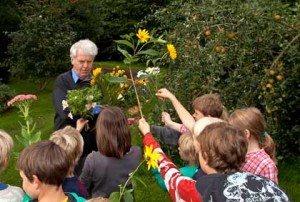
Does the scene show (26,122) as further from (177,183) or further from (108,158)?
(177,183)

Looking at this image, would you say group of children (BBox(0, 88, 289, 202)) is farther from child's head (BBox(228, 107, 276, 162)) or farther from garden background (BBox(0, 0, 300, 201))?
garden background (BBox(0, 0, 300, 201))

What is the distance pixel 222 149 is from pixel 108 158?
1.14m

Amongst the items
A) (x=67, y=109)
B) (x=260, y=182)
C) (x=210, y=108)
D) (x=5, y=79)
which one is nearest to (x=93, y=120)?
(x=67, y=109)

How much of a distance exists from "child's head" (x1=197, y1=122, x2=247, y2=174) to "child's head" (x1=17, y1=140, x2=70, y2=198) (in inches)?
28.5

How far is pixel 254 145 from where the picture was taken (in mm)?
3285

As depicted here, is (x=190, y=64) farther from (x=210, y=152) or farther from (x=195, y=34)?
(x=210, y=152)

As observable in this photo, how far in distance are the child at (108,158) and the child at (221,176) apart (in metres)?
0.47

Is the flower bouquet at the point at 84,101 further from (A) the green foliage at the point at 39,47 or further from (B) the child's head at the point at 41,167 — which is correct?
(A) the green foliage at the point at 39,47

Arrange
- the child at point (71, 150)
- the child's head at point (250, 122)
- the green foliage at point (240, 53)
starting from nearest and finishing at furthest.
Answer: the child at point (71, 150) < the child's head at point (250, 122) < the green foliage at point (240, 53)

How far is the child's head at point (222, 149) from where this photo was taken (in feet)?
7.78

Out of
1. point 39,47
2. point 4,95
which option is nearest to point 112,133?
point 4,95

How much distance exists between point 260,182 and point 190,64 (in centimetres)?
322

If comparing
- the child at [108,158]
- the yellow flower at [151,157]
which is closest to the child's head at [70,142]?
the child at [108,158]

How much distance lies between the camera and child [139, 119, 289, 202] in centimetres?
210
